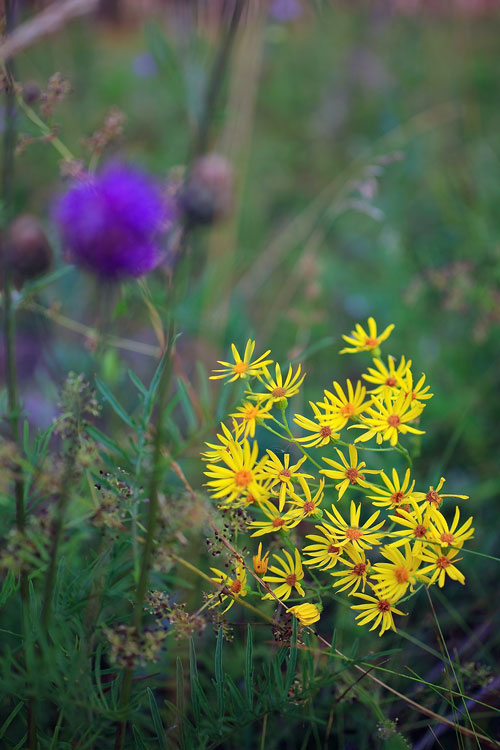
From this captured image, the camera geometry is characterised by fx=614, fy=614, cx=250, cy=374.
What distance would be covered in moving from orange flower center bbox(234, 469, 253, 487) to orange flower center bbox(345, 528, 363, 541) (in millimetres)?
142

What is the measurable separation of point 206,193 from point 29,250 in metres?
0.39

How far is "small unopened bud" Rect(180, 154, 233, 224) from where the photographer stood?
57cm

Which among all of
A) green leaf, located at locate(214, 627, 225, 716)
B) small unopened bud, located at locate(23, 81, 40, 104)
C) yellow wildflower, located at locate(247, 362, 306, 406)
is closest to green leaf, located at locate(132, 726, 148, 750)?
green leaf, located at locate(214, 627, 225, 716)

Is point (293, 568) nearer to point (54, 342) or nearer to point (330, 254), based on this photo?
point (54, 342)

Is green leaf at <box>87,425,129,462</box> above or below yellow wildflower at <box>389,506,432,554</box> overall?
above

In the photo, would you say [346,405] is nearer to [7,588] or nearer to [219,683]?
[219,683]

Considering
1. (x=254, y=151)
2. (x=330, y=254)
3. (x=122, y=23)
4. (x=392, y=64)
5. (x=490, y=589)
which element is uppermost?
→ (x=122, y=23)

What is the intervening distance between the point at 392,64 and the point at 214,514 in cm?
348

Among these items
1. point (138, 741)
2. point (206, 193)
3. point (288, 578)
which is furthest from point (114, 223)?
point (138, 741)

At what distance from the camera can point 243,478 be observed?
0.70 metres

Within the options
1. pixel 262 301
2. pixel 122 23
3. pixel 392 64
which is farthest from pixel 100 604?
pixel 122 23

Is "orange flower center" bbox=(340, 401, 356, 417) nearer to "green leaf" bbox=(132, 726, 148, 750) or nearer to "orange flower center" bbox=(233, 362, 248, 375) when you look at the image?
"orange flower center" bbox=(233, 362, 248, 375)

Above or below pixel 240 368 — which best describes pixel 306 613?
below

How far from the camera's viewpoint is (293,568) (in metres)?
0.76
